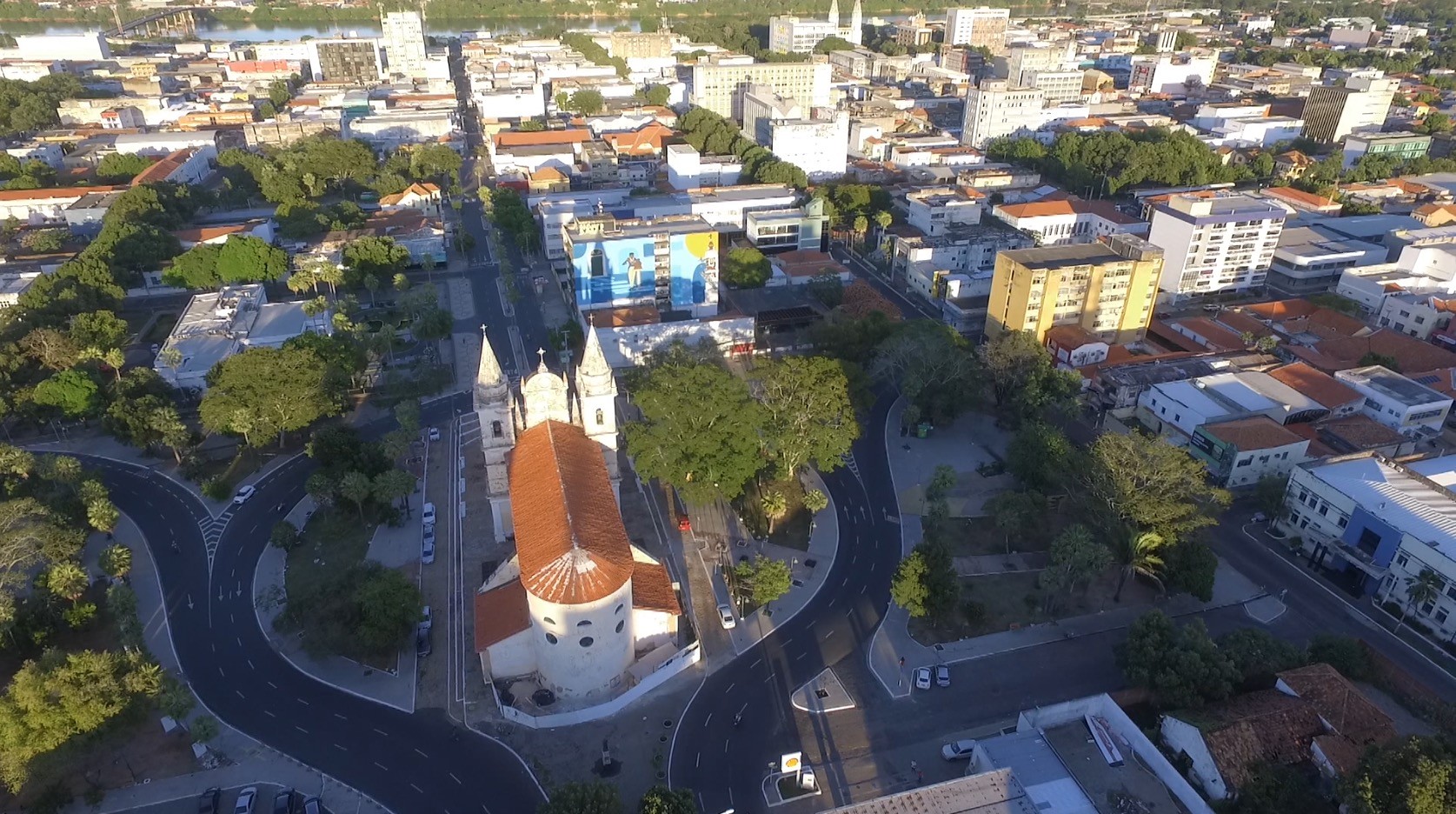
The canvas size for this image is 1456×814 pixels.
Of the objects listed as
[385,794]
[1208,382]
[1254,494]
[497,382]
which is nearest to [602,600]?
[385,794]

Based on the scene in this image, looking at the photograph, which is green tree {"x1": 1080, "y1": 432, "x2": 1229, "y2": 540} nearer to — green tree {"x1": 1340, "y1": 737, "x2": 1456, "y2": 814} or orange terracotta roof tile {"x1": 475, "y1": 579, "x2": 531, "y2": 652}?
green tree {"x1": 1340, "y1": 737, "x2": 1456, "y2": 814}

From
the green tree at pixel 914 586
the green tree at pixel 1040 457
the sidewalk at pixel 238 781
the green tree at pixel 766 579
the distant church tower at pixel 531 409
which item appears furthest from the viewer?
the green tree at pixel 1040 457

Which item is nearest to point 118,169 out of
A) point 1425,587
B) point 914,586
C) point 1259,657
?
point 914,586

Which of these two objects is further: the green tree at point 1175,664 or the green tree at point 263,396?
the green tree at point 263,396

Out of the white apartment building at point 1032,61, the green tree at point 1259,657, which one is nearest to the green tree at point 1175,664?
the green tree at point 1259,657

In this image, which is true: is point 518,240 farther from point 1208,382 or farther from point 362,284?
point 1208,382

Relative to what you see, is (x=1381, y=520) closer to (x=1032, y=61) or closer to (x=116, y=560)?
(x=116, y=560)

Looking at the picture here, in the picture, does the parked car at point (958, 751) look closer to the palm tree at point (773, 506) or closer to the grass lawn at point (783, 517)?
the grass lawn at point (783, 517)
